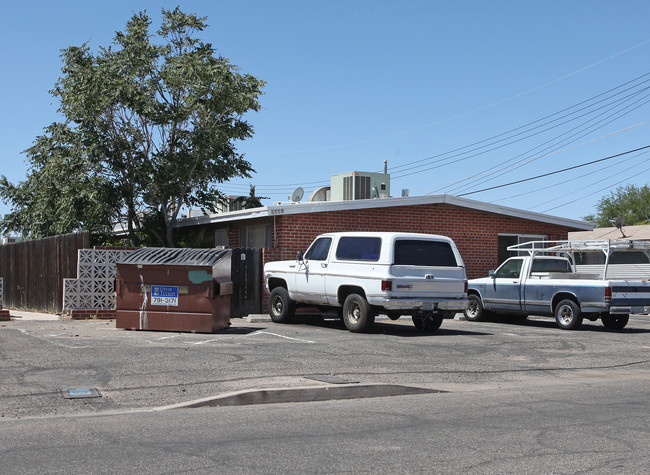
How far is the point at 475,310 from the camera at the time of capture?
20703mm

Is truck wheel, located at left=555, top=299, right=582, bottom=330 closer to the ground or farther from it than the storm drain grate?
farther from it

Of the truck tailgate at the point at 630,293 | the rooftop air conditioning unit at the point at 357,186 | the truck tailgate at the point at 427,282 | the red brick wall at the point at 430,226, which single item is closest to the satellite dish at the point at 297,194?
the rooftop air conditioning unit at the point at 357,186

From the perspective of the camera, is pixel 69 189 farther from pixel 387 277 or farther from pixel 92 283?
pixel 387 277

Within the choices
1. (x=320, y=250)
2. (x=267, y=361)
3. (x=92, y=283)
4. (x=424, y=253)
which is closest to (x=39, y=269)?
(x=92, y=283)

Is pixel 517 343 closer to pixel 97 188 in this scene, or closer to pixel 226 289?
pixel 226 289

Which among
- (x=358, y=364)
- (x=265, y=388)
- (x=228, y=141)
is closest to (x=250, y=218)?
(x=228, y=141)

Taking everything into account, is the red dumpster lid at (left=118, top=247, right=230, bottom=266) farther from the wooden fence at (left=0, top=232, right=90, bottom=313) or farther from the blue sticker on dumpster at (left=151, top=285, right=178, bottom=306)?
the wooden fence at (left=0, top=232, right=90, bottom=313)

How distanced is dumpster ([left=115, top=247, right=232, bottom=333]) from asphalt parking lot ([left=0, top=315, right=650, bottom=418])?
0.32 metres

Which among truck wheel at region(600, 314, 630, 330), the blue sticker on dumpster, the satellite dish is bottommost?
truck wheel at region(600, 314, 630, 330)

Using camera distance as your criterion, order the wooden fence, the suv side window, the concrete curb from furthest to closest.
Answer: the wooden fence < the suv side window < the concrete curb

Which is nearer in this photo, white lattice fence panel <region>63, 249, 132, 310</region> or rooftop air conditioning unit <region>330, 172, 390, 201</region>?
white lattice fence panel <region>63, 249, 132, 310</region>

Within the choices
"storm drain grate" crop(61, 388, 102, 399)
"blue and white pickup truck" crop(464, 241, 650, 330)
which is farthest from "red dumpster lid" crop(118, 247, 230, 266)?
"blue and white pickup truck" crop(464, 241, 650, 330)

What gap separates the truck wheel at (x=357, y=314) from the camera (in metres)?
15.7

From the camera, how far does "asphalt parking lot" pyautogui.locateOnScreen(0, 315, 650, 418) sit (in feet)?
31.4
